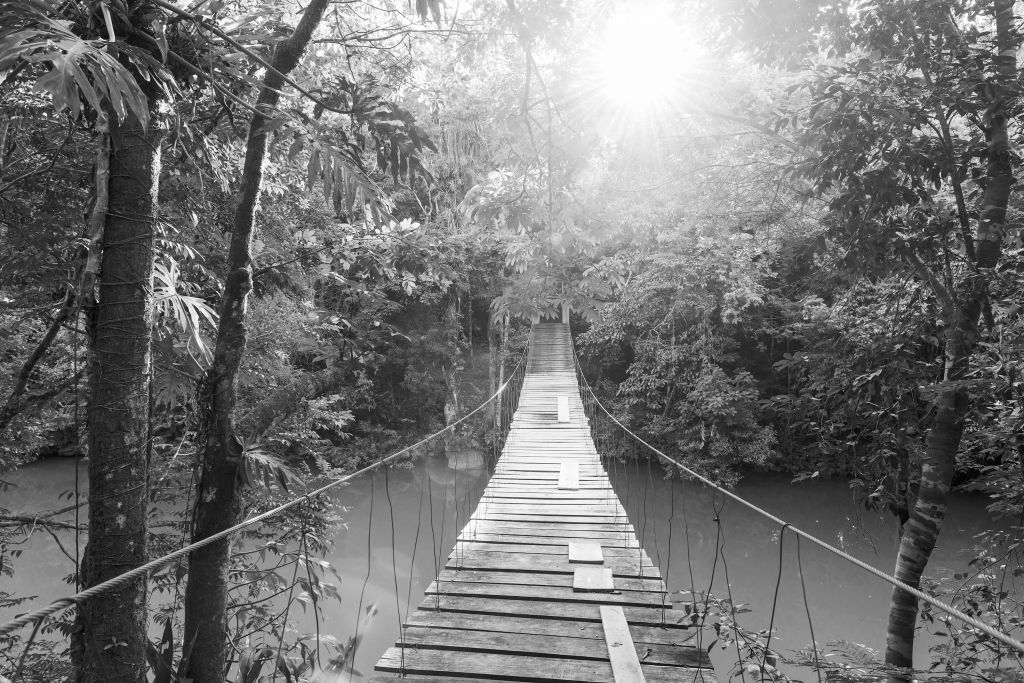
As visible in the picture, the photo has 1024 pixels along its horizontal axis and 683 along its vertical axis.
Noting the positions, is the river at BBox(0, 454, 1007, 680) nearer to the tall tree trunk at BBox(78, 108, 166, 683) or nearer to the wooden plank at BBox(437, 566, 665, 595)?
the wooden plank at BBox(437, 566, 665, 595)

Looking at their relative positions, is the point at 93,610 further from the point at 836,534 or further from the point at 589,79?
the point at 836,534

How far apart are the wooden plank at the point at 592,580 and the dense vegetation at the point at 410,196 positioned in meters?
1.02

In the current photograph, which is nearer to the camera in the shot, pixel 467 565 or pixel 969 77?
pixel 969 77

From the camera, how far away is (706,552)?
6.52 meters

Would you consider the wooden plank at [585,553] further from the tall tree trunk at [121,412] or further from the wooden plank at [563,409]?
the wooden plank at [563,409]

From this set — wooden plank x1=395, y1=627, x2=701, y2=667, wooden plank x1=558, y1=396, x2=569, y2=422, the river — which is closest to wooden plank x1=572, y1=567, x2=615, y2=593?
wooden plank x1=395, y1=627, x2=701, y2=667

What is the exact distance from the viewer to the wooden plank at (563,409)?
481 centimetres

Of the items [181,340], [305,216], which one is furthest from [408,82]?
[181,340]

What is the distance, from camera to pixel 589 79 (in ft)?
7.86

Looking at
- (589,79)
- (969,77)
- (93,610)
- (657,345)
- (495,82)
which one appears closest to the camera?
(93,610)

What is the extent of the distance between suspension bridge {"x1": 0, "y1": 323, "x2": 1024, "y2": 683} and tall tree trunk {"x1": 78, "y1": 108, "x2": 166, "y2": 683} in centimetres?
9

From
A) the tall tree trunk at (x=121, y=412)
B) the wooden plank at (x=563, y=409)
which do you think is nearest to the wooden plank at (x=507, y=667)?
the tall tree trunk at (x=121, y=412)

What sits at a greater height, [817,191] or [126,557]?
[817,191]

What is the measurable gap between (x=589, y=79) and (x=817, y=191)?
1.08 metres
